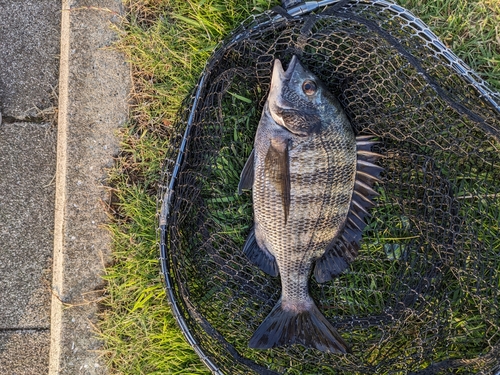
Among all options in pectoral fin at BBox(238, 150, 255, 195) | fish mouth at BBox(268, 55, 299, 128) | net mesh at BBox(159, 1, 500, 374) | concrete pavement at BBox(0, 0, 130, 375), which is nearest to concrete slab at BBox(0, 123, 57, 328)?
concrete pavement at BBox(0, 0, 130, 375)

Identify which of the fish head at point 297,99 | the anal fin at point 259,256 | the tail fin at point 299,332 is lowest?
the tail fin at point 299,332

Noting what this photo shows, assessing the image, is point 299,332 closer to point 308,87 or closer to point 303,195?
point 303,195

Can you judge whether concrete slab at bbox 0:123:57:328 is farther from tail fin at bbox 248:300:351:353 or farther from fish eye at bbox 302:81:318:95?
fish eye at bbox 302:81:318:95

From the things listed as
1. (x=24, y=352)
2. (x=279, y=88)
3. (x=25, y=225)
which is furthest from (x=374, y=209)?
(x=24, y=352)

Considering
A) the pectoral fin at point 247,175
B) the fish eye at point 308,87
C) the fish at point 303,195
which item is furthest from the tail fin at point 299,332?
the fish eye at point 308,87

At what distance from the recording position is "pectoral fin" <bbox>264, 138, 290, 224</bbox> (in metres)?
2.58

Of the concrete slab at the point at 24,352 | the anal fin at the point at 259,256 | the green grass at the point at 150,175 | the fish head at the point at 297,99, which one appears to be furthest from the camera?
the concrete slab at the point at 24,352

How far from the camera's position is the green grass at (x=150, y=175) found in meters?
3.03

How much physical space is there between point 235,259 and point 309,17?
1649 millimetres

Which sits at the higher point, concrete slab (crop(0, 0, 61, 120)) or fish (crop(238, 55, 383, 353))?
concrete slab (crop(0, 0, 61, 120))

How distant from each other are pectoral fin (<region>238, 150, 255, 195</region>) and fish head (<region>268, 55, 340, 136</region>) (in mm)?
335

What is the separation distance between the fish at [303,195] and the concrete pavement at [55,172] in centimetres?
116

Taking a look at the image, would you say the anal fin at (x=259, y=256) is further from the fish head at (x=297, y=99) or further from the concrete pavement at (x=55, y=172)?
the concrete pavement at (x=55, y=172)

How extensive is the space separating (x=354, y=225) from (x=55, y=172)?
222 centimetres
